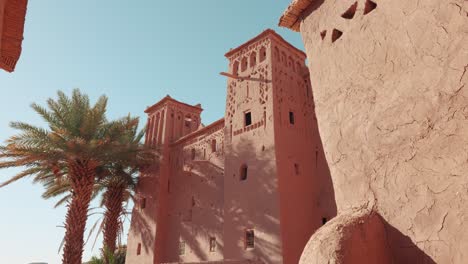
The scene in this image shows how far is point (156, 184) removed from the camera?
17.5 metres

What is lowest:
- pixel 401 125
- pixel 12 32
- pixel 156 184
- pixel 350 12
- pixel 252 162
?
pixel 401 125

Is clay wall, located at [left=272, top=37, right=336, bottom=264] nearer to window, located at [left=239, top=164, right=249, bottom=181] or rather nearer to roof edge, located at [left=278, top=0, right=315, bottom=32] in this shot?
→ window, located at [left=239, top=164, right=249, bottom=181]

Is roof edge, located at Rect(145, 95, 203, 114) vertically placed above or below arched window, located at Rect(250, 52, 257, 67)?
above

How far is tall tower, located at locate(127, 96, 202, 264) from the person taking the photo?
16578 mm

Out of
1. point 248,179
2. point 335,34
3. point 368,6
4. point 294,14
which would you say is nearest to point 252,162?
point 248,179

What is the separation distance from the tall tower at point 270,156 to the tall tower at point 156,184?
4.78m

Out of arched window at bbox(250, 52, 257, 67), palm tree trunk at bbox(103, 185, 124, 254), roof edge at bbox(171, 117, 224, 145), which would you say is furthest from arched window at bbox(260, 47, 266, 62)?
palm tree trunk at bbox(103, 185, 124, 254)

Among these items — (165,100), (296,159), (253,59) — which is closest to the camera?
(296,159)

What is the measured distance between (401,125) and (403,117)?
0.24 ft

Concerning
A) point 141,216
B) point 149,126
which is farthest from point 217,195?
point 149,126

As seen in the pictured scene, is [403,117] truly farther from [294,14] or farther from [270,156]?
[270,156]

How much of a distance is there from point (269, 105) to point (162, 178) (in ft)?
23.3

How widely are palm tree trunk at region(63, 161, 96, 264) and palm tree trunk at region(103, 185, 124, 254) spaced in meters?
2.69

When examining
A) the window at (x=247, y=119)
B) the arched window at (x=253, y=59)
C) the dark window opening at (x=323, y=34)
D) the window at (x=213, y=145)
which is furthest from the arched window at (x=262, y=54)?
the dark window opening at (x=323, y=34)
